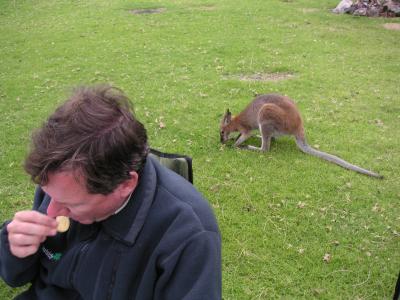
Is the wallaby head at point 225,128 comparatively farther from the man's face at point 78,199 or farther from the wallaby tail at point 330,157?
the man's face at point 78,199

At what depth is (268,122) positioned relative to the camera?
222 inches

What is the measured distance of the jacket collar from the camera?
5.44ft

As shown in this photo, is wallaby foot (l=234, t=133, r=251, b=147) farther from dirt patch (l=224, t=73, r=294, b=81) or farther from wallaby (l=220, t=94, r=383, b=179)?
dirt patch (l=224, t=73, r=294, b=81)

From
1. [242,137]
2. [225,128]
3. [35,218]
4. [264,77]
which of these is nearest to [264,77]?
[264,77]

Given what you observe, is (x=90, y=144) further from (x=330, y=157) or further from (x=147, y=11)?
(x=147, y=11)

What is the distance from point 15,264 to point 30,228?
0.38 m

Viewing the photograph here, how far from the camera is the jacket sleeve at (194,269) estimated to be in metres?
1.59

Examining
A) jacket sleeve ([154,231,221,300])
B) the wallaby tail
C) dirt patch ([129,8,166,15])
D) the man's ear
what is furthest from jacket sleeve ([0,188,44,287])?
dirt patch ([129,8,166,15])

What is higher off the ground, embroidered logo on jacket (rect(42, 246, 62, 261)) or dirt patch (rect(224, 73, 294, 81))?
embroidered logo on jacket (rect(42, 246, 62, 261))

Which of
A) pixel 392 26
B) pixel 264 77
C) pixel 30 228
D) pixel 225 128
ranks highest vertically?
pixel 30 228

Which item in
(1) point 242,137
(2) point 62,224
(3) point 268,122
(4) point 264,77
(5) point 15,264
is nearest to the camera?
(2) point 62,224

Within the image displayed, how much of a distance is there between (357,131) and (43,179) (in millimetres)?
5039

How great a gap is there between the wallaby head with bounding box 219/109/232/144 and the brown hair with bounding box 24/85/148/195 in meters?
4.13

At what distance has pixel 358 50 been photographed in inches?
369
